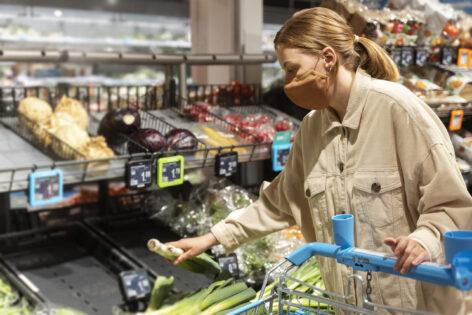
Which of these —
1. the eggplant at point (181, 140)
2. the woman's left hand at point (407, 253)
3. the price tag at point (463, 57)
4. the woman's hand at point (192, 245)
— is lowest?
the woman's hand at point (192, 245)

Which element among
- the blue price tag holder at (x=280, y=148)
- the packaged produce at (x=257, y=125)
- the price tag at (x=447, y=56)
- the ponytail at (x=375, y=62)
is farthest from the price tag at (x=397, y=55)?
the ponytail at (x=375, y=62)

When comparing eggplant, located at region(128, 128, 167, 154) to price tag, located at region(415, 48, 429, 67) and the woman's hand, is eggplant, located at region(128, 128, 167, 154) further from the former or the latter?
price tag, located at region(415, 48, 429, 67)

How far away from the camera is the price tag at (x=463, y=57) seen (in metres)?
3.85

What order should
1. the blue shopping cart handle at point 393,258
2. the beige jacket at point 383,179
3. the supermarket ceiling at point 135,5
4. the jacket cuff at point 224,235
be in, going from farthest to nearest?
the supermarket ceiling at point 135,5, the jacket cuff at point 224,235, the beige jacket at point 383,179, the blue shopping cart handle at point 393,258

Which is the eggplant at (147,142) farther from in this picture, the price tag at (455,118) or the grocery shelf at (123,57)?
the price tag at (455,118)

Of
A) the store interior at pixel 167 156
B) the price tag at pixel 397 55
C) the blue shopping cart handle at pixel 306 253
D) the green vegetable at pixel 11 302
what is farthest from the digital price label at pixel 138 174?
the price tag at pixel 397 55

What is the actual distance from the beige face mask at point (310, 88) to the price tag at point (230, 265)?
97 centimetres

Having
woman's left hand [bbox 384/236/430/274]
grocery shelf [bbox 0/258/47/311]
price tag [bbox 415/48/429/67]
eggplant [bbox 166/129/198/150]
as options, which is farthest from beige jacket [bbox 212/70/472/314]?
price tag [bbox 415/48/429/67]

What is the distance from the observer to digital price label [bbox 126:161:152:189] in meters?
2.19

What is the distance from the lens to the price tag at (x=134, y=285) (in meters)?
2.25

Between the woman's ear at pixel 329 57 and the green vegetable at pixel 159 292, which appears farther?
the green vegetable at pixel 159 292

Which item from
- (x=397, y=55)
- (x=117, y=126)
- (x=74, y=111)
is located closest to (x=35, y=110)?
(x=74, y=111)

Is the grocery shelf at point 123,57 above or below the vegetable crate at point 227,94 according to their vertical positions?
above

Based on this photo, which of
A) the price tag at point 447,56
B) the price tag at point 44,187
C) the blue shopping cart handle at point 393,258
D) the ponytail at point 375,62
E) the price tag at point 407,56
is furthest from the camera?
the price tag at point 447,56
